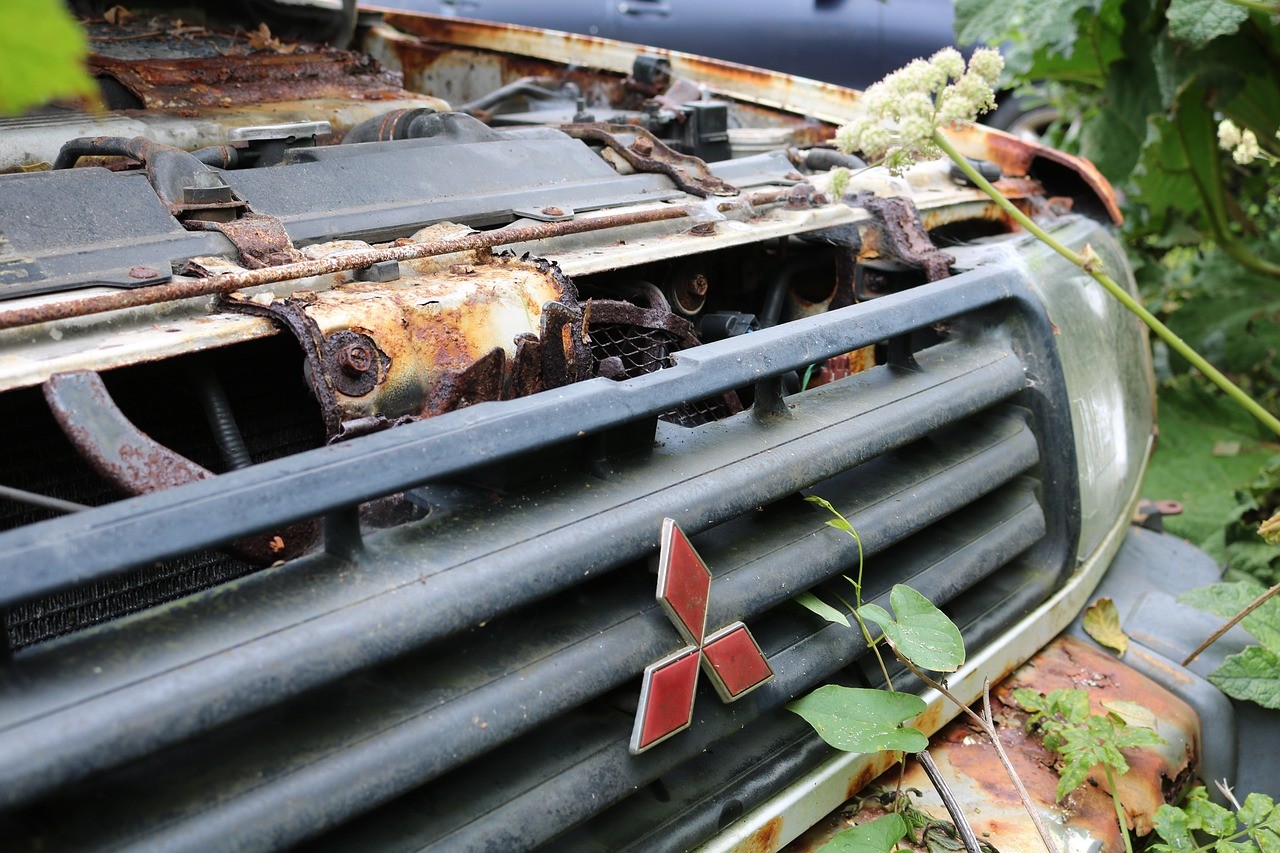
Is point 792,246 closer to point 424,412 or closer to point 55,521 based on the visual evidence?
point 424,412

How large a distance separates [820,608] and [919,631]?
113mm

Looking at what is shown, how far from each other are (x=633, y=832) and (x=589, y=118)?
4.97 feet

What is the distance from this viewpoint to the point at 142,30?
7.12 feet

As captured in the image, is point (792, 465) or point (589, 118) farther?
point (589, 118)

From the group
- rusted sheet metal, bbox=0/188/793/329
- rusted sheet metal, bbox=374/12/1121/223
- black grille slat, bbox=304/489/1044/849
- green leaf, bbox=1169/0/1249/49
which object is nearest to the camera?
black grille slat, bbox=304/489/1044/849

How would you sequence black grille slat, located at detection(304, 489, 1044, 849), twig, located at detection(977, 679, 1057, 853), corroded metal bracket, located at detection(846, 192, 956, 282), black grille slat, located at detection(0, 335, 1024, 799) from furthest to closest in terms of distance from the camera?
corroded metal bracket, located at detection(846, 192, 956, 282) < twig, located at detection(977, 679, 1057, 853) < black grille slat, located at detection(304, 489, 1044, 849) < black grille slat, located at detection(0, 335, 1024, 799)

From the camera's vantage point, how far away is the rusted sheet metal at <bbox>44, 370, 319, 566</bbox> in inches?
36.6

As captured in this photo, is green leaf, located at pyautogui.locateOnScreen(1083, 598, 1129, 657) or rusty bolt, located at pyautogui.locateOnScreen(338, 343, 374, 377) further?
green leaf, located at pyautogui.locateOnScreen(1083, 598, 1129, 657)

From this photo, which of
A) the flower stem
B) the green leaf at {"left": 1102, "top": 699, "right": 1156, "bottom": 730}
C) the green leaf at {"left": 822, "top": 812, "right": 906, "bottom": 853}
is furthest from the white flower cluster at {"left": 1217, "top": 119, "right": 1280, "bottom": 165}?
the green leaf at {"left": 822, "top": 812, "right": 906, "bottom": 853}

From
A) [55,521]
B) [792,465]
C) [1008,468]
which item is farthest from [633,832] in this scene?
[1008,468]

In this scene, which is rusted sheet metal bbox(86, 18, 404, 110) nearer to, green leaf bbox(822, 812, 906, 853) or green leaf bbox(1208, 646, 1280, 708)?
green leaf bbox(822, 812, 906, 853)

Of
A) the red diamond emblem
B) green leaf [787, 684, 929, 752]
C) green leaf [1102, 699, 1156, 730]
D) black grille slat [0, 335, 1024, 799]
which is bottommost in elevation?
green leaf [1102, 699, 1156, 730]

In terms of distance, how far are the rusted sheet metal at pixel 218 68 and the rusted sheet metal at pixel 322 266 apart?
0.84 m

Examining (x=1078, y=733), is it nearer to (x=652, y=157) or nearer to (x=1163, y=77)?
(x=652, y=157)
